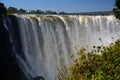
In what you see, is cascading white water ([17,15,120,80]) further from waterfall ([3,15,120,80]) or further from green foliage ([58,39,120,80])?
green foliage ([58,39,120,80])

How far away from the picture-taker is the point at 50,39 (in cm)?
2973

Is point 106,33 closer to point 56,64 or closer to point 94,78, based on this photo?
point 56,64

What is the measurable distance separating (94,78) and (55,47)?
857 inches

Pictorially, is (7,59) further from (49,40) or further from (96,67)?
(96,67)

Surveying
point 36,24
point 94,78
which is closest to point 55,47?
point 36,24

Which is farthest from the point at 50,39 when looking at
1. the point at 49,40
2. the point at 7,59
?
the point at 7,59

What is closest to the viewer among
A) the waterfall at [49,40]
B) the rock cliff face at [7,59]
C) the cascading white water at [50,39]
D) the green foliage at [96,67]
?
the green foliage at [96,67]

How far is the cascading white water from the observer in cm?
2680

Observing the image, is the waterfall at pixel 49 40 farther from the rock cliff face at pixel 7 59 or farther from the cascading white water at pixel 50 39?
the rock cliff face at pixel 7 59

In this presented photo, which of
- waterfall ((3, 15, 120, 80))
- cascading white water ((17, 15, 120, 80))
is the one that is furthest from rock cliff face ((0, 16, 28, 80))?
cascading white water ((17, 15, 120, 80))

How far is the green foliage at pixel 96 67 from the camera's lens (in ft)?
27.7

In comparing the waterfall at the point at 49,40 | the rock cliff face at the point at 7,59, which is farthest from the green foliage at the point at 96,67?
the waterfall at the point at 49,40

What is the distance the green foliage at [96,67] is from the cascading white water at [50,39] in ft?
48.5

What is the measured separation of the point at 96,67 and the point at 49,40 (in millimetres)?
20764
